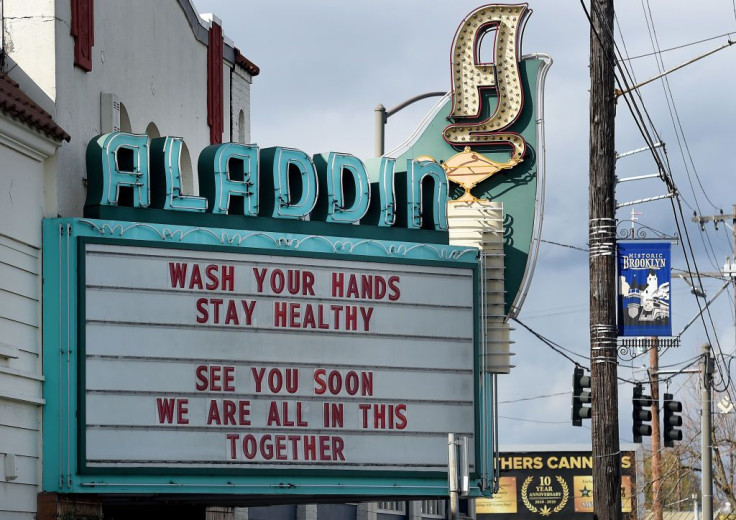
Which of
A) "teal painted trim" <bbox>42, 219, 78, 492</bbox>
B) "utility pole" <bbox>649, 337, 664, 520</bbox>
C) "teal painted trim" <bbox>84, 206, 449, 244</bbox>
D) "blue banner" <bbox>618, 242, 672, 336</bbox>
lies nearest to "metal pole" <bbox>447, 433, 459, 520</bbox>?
"teal painted trim" <bbox>84, 206, 449, 244</bbox>

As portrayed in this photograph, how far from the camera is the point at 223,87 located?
87.0 feet

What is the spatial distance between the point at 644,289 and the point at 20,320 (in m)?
9.49

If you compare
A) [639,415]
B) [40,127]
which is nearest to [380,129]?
[639,415]

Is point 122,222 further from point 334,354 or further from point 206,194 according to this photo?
point 334,354

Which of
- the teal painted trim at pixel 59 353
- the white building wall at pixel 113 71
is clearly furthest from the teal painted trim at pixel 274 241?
the white building wall at pixel 113 71

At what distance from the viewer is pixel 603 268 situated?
66.8 feet

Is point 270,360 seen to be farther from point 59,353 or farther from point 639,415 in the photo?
point 639,415

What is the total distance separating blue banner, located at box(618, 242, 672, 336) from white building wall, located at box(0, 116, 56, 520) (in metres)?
8.45

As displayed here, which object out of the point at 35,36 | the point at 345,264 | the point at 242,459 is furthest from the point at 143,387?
the point at 35,36

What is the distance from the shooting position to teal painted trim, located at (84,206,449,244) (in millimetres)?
19375

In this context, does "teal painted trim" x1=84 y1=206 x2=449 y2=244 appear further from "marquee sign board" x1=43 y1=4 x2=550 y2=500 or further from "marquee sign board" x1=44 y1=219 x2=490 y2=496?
"marquee sign board" x1=44 y1=219 x2=490 y2=496

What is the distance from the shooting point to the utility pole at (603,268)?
19844mm

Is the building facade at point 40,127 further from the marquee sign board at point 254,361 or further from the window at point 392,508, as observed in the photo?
the window at point 392,508

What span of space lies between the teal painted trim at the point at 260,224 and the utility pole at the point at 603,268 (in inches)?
96.9
